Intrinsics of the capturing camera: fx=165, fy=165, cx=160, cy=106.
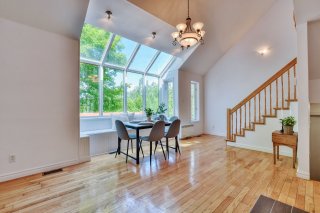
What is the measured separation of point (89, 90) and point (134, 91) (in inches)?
60.2

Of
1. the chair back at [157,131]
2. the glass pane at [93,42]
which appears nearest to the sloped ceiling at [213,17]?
the glass pane at [93,42]

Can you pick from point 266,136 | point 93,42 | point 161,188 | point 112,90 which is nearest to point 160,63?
point 112,90

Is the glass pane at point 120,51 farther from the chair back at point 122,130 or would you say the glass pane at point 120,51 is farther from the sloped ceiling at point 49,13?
the chair back at point 122,130

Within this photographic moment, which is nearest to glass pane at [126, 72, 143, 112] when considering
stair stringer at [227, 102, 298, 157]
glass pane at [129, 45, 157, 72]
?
glass pane at [129, 45, 157, 72]

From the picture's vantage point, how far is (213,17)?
441cm

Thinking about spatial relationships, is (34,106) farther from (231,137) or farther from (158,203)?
(231,137)

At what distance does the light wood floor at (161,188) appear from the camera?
2002mm

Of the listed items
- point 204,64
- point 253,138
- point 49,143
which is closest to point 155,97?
point 204,64

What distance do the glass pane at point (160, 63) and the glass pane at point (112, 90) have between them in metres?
1.35

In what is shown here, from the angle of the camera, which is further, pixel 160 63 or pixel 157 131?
pixel 160 63

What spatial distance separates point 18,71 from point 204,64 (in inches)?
212

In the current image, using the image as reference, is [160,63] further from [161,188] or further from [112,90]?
[161,188]

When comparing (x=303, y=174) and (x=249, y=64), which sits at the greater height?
(x=249, y=64)

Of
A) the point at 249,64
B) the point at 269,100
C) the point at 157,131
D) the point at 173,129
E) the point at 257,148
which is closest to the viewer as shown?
the point at 157,131
